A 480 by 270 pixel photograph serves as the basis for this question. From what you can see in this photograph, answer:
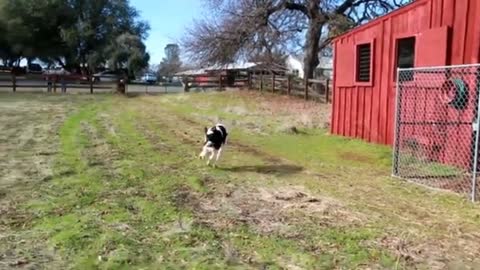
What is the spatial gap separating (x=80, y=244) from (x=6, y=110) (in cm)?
1535

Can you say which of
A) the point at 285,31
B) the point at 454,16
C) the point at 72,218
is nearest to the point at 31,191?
the point at 72,218

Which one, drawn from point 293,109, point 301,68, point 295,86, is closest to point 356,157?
point 293,109

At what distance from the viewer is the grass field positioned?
4.28 metres

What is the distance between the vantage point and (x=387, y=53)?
35.6 ft

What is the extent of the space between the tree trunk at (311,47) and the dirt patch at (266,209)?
64.3 ft

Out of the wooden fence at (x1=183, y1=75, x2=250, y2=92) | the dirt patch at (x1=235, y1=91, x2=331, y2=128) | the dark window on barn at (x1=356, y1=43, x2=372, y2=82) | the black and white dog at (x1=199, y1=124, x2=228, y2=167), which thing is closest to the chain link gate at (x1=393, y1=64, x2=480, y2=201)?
the dark window on barn at (x1=356, y1=43, x2=372, y2=82)

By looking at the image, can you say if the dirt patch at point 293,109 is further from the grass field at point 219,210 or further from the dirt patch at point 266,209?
the dirt patch at point 266,209

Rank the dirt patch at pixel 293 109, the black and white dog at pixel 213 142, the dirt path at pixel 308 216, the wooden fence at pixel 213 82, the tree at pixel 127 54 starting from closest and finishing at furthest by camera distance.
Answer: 1. the dirt path at pixel 308 216
2. the black and white dog at pixel 213 142
3. the dirt patch at pixel 293 109
4. the wooden fence at pixel 213 82
5. the tree at pixel 127 54

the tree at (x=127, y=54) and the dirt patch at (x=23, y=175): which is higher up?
the tree at (x=127, y=54)

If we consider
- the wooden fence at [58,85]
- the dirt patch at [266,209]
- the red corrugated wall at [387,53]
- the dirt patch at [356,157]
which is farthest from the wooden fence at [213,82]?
the dirt patch at [266,209]

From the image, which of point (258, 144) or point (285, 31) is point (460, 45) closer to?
point (258, 144)

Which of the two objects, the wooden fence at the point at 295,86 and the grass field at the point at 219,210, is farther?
the wooden fence at the point at 295,86

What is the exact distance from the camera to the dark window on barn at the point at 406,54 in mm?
10109

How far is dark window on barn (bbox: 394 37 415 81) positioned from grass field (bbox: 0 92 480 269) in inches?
65.7
